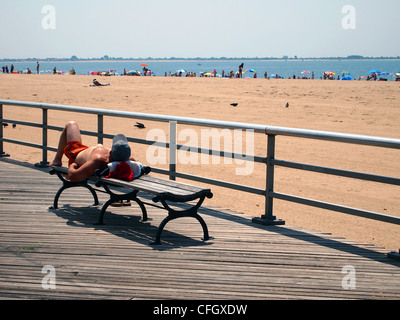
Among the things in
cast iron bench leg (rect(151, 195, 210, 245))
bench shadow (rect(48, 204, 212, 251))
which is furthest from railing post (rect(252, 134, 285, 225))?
cast iron bench leg (rect(151, 195, 210, 245))

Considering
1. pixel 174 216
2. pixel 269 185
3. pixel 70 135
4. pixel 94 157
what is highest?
pixel 70 135

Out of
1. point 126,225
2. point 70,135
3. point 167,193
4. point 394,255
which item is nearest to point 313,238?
point 394,255

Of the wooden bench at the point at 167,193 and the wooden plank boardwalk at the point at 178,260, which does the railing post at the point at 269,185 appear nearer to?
the wooden plank boardwalk at the point at 178,260

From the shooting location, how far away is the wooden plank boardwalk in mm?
4172

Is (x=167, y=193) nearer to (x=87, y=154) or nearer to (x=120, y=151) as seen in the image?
(x=120, y=151)

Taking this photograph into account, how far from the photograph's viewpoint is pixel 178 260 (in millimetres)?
4902

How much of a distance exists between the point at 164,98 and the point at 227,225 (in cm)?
2214

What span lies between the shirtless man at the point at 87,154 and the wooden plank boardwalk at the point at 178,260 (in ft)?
1.79

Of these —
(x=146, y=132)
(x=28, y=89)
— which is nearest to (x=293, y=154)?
(x=146, y=132)

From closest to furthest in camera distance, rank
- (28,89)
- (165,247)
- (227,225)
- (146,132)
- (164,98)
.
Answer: (165,247)
(227,225)
(146,132)
(164,98)
(28,89)

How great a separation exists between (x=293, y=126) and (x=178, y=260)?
1491 centimetres
